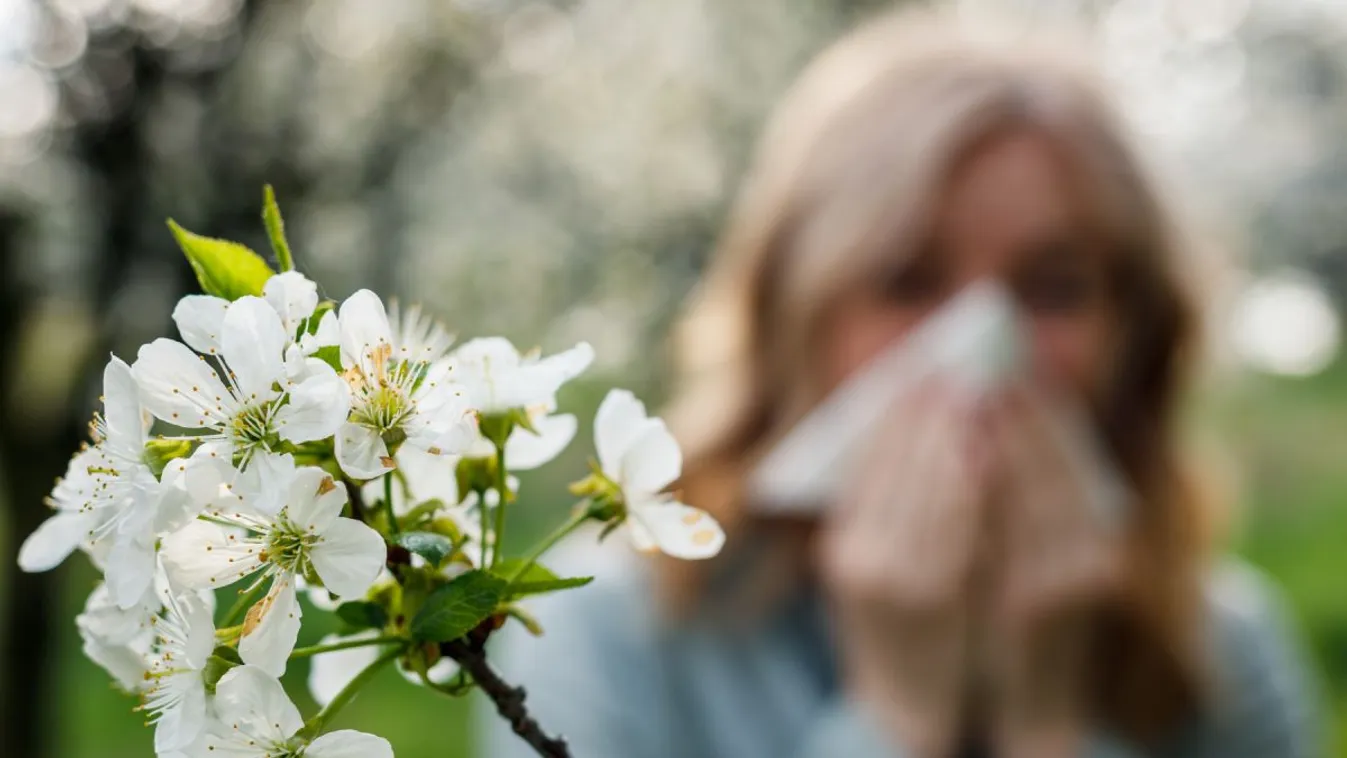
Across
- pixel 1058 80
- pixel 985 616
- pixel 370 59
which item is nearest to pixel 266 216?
pixel 985 616

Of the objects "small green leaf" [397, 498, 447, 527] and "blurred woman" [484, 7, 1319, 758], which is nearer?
"small green leaf" [397, 498, 447, 527]

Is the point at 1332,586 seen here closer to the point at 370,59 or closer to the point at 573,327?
the point at 573,327

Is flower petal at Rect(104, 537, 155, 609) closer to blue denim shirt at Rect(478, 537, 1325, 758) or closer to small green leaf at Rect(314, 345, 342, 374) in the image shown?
small green leaf at Rect(314, 345, 342, 374)

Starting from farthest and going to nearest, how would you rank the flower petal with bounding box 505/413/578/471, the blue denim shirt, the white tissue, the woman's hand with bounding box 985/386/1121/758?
1. the blue denim shirt
2. the woman's hand with bounding box 985/386/1121/758
3. the white tissue
4. the flower petal with bounding box 505/413/578/471

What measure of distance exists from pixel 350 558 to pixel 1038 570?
135 centimetres

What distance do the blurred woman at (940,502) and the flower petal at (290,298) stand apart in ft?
→ 3.85

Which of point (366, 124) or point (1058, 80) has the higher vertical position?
point (366, 124)

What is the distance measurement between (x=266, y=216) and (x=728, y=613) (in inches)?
55.4

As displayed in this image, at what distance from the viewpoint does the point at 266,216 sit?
0.37 m

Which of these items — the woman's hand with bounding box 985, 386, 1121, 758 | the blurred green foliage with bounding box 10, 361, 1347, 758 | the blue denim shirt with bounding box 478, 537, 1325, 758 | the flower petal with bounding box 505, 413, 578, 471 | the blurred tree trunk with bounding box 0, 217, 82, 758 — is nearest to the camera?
the flower petal with bounding box 505, 413, 578, 471

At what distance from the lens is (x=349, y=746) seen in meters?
0.32

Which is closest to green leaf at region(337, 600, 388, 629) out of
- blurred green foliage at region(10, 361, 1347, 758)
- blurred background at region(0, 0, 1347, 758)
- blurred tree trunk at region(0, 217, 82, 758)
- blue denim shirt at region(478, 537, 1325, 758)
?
blurred background at region(0, 0, 1347, 758)

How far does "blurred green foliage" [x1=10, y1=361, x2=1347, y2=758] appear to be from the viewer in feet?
12.4

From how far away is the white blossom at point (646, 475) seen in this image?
0.40 m
